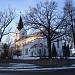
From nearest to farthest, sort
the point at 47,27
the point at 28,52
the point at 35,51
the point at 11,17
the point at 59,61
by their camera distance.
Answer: the point at 59,61 → the point at 47,27 → the point at 11,17 → the point at 35,51 → the point at 28,52

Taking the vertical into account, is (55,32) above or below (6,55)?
above

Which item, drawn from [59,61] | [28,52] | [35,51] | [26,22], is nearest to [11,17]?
[26,22]

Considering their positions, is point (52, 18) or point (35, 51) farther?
point (35, 51)

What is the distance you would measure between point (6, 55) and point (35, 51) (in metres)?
24.2

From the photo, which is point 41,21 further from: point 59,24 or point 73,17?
point 73,17

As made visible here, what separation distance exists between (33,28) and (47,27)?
10.8 feet

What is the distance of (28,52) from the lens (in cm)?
9106

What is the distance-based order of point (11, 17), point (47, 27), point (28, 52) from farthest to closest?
point (28, 52)
point (11, 17)
point (47, 27)

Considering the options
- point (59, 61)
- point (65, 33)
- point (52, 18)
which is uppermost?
point (52, 18)

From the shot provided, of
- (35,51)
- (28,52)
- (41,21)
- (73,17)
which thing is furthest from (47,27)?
(28,52)

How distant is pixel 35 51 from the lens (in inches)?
3319

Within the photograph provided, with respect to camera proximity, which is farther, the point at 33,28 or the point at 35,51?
the point at 35,51

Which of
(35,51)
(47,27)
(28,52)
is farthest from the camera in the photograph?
(28,52)

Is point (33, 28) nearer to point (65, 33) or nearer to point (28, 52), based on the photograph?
point (65, 33)
